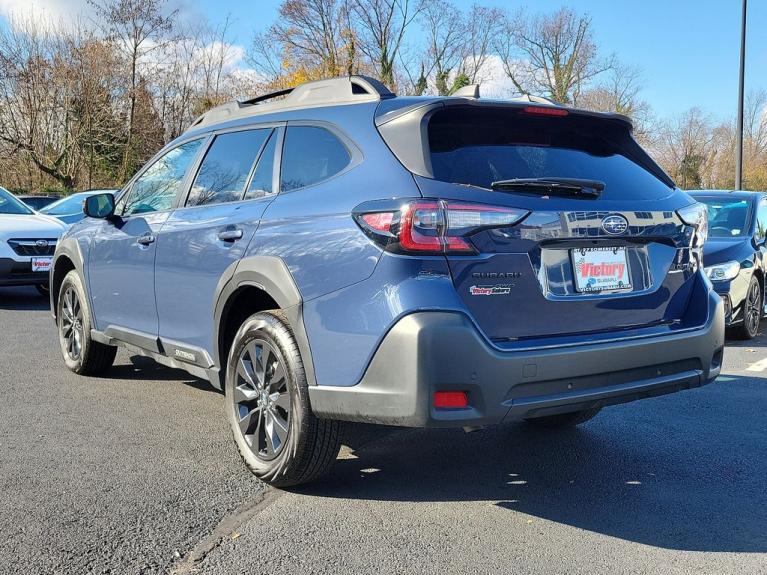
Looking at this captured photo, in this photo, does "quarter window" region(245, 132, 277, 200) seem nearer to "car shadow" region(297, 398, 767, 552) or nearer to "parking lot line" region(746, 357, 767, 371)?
"car shadow" region(297, 398, 767, 552)

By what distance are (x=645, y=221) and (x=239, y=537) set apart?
2.20 metres

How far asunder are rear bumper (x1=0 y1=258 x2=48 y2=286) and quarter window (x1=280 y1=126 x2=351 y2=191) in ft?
24.0

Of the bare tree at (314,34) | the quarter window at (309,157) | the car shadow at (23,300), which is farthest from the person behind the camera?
the bare tree at (314,34)

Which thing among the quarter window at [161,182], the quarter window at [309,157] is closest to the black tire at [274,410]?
the quarter window at [309,157]

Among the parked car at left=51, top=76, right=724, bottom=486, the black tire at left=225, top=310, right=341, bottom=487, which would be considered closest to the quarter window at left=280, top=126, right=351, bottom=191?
the parked car at left=51, top=76, right=724, bottom=486

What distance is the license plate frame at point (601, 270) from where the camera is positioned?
129 inches

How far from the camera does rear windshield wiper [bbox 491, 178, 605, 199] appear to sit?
317 cm

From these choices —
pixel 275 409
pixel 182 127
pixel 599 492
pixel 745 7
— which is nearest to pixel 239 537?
pixel 275 409

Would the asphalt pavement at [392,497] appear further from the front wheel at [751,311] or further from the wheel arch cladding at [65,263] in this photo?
the front wheel at [751,311]

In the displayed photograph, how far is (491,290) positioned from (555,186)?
582mm

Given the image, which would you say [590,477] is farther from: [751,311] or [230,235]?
[751,311]

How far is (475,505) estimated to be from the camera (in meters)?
3.52

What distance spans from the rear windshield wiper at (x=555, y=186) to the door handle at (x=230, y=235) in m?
1.38

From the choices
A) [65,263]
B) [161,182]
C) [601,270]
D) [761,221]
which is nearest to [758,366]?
[761,221]
